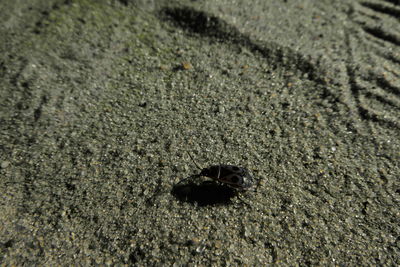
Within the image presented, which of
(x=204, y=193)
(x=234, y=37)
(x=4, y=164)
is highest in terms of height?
(x=234, y=37)

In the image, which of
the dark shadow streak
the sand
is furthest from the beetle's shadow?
the dark shadow streak

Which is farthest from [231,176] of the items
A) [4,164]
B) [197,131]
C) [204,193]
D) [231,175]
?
[4,164]

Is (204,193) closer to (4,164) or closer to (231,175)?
(231,175)

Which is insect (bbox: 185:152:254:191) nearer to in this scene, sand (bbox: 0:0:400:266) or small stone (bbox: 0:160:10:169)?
sand (bbox: 0:0:400:266)

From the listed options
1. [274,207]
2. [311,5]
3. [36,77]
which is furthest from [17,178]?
[311,5]

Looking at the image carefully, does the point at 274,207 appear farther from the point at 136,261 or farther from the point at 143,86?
the point at 143,86
